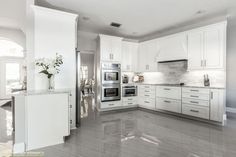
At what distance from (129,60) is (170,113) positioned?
2.58m

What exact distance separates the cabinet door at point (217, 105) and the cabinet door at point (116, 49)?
126 inches

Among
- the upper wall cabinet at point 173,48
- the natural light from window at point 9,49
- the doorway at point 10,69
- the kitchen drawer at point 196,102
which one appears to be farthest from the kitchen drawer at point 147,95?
the natural light from window at point 9,49

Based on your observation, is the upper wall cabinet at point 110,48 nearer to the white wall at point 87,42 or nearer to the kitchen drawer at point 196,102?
the white wall at point 87,42

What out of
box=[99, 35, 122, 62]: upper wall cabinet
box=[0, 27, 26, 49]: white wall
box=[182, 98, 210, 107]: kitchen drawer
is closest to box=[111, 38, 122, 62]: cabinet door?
box=[99, 35, 122, 62]: upper wall cabinet

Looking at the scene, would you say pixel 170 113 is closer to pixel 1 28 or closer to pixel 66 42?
pixel 66 42

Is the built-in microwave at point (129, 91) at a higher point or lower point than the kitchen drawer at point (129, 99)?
higher

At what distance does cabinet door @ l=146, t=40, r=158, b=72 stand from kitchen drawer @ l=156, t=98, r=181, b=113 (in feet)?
4.17

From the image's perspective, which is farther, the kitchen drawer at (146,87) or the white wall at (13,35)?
the white wall at (13,35)

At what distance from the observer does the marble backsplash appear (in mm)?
4348

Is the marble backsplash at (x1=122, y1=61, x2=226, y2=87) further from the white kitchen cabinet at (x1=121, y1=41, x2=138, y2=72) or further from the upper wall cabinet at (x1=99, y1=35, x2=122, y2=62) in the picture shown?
the upper wall cabinet at (x1=99, y1=35, x2=122, y2=62)

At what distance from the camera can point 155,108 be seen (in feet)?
17.4

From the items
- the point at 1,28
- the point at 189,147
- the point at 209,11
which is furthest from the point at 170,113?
the point at 1,28

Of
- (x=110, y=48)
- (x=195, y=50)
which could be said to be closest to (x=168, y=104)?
(x=195, y=50)

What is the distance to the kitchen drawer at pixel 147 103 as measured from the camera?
5.34 m
